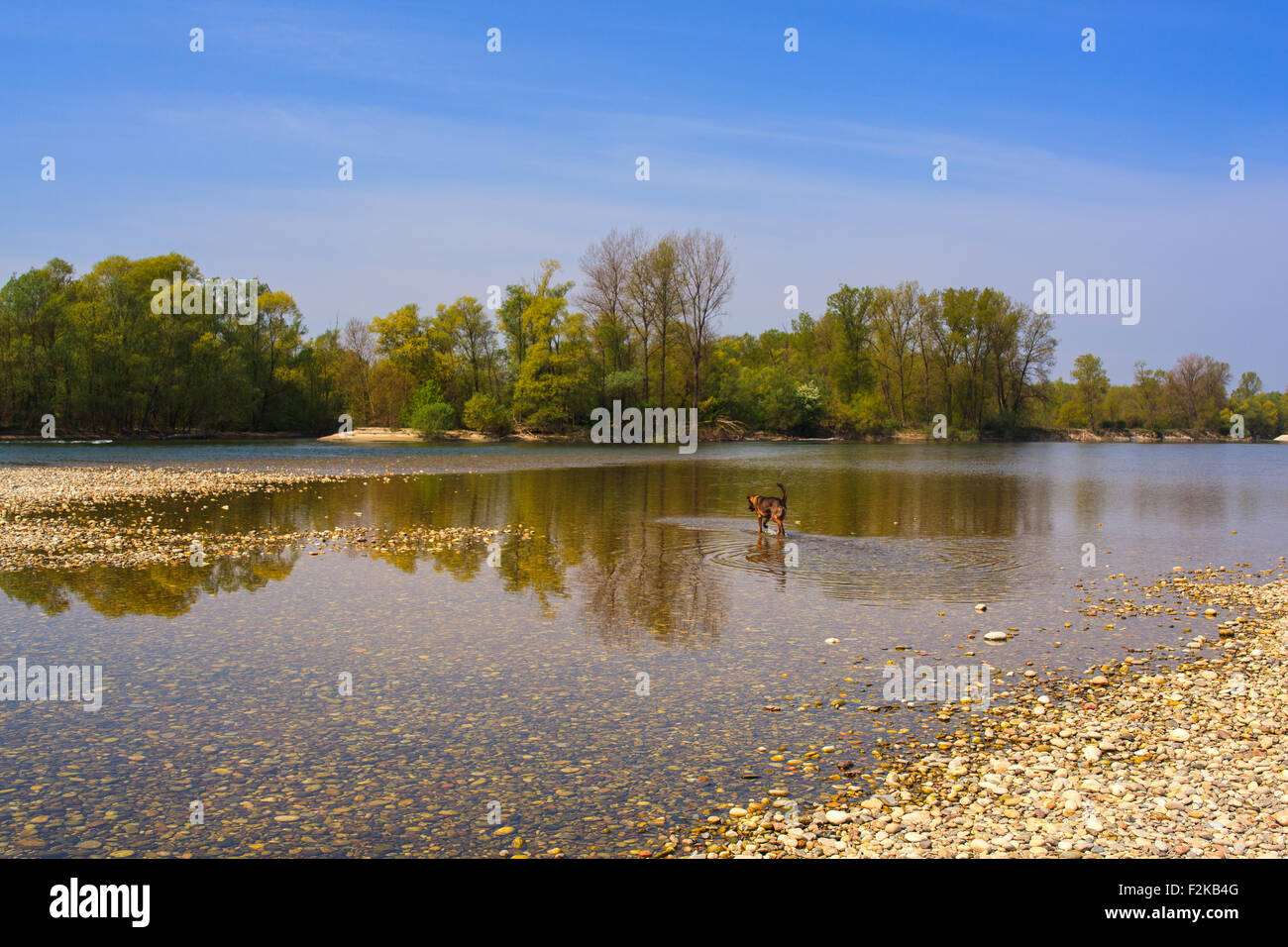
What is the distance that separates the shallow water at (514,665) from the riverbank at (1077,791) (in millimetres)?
472

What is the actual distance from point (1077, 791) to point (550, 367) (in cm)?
8301

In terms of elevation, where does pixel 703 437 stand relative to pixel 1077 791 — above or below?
above

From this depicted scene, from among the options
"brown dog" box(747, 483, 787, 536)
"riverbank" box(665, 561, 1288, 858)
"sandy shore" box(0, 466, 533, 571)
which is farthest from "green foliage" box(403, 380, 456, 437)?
"riverbank" box(665, 561, 1288, 858)

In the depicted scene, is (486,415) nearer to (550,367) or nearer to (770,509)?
(550,367)

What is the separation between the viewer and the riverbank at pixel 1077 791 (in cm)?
521

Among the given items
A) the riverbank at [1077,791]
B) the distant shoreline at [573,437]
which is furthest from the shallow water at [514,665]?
the distant shoreline at [573,437]

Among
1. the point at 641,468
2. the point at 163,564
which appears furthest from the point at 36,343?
the point at 163,564

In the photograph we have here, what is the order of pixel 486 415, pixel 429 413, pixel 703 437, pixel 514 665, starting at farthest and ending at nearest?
pixel 703 437 < pixel 486 415 < pixel 429 413 < pixel 514 665

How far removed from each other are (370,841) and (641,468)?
4060 cm

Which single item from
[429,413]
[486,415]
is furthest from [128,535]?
[429,413]

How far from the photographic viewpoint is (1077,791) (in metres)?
5.90

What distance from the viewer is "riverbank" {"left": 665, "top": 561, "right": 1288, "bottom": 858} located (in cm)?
521

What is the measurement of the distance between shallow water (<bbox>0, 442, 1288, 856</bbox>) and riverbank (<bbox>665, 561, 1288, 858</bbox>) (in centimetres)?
47
